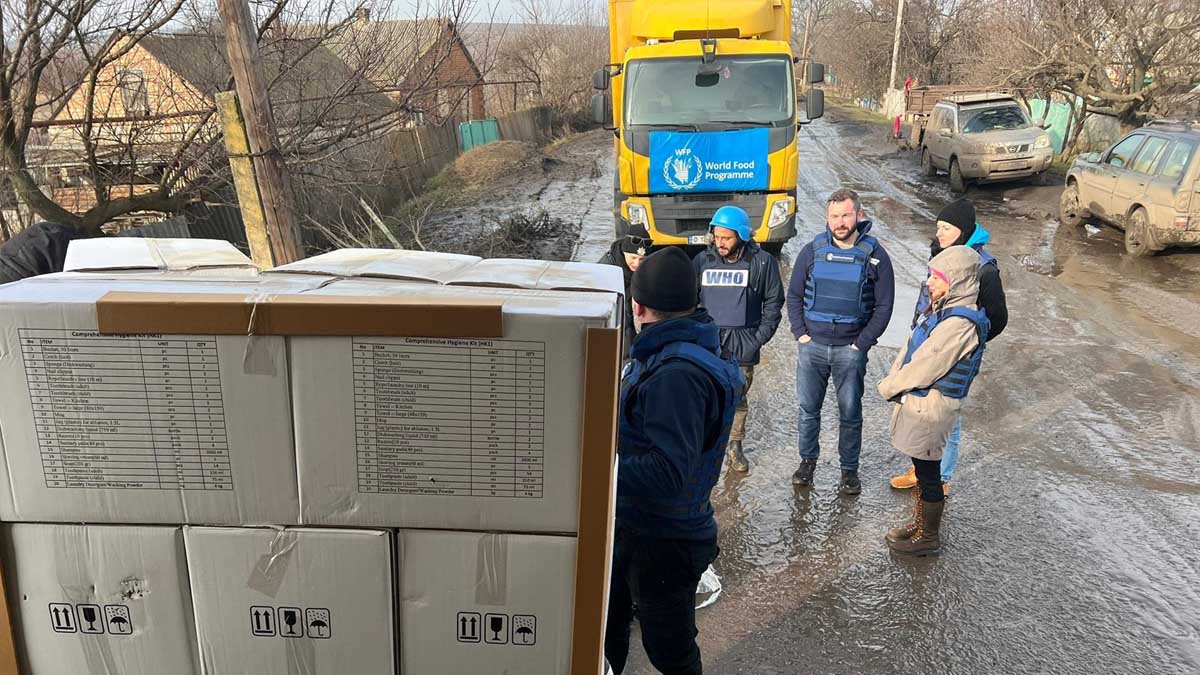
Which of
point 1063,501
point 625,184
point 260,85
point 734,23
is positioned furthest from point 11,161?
point 1063,501

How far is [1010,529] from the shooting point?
3.96 metres

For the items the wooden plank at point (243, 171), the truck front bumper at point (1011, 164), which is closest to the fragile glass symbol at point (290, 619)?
the wooden plank at point (243, 171)

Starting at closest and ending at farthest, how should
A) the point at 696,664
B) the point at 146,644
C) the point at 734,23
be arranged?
1. the point at 146,644
2. the point at 696,664
3. the point at 734,23

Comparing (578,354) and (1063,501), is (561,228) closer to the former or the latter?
(1063,501)

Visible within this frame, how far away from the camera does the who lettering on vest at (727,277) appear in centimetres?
425

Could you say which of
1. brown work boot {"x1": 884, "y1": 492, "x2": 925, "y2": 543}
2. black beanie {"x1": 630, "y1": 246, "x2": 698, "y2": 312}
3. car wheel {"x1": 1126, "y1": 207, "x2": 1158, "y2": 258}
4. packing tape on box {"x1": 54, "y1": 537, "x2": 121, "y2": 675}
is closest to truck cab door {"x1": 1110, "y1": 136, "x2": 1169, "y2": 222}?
car wheel {"x1": 1126, "y1": 207, "x2": 1158, "y2": 258}

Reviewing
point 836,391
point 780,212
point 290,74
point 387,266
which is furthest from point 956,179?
point 387,266

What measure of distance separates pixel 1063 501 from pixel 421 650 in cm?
403

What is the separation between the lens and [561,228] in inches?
474

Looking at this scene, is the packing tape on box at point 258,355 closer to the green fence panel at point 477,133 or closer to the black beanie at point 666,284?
the black beanie at point 666,284

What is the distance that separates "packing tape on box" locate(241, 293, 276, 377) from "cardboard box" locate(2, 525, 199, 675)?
43 cm

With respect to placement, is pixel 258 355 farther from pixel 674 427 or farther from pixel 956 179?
pixel 956 179

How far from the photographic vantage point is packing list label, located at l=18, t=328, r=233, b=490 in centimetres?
149

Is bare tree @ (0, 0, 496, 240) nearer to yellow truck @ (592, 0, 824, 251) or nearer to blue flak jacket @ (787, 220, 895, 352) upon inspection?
yellow truck @ (592, 0, 824, 251)
